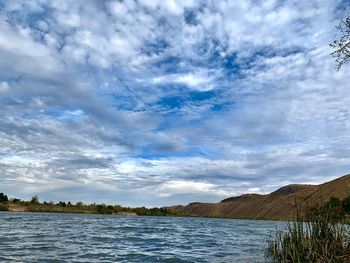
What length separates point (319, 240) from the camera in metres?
16.7

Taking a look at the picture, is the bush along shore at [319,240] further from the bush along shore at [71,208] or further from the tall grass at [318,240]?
the bush along shore at [71,208]

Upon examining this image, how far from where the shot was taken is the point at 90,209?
147 meters

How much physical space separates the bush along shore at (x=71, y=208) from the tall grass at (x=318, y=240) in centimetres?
11352

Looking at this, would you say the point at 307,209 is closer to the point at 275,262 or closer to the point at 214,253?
the point at 275,262

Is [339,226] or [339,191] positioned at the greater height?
[339,191]

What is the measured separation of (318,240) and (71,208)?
131 m

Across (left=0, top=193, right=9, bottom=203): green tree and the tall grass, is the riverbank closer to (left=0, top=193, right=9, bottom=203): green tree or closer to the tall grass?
(left=0, top=193, right=9, bottom=203): green tree

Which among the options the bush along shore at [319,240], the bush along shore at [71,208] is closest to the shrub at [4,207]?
the bush along shore at [71,208]

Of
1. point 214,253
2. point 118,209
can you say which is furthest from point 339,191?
point 214,253

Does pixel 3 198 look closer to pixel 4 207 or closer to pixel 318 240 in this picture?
pixel 4 207

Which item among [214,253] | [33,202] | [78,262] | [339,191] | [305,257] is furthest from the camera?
[339,191]

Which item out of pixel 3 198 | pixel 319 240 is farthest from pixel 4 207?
pixel 319 240

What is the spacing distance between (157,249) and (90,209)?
399 ft

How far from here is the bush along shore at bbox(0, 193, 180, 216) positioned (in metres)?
122
